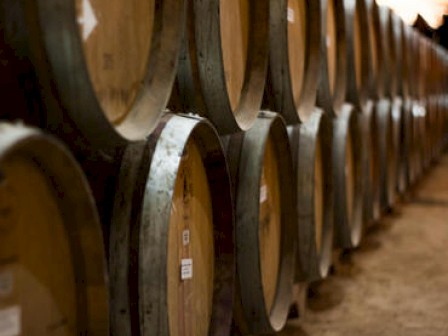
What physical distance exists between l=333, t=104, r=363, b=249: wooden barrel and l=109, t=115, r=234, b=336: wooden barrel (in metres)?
1.98

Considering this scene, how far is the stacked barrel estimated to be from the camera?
4.32 feet

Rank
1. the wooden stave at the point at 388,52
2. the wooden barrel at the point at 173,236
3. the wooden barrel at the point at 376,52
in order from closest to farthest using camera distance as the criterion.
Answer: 1. the wooden barrel at the point at 173,236
2. the wooden barrel at the point at 376,52
3. the wooden stave at the point at 388,52

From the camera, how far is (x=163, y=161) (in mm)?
1797

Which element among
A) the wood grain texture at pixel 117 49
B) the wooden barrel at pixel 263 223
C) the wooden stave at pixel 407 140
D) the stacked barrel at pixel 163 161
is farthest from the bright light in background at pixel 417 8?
the wood grain texture at pixel 117 49

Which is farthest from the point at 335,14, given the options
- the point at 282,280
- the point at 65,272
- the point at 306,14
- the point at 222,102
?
the point at 65,272

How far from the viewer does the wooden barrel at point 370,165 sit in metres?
4.97

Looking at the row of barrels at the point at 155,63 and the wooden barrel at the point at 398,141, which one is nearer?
the row of barrels at the point at 155,63

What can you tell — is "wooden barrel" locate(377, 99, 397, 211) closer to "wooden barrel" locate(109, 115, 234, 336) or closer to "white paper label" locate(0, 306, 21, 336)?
"wooden barrel" locate(109, 115, 234, 336)

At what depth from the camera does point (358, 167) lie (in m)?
4.71

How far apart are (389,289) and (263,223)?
179cm

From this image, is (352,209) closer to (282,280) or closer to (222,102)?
(282,280)

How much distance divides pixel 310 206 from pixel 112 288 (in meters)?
1.78

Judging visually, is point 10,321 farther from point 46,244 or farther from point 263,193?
point 263,193

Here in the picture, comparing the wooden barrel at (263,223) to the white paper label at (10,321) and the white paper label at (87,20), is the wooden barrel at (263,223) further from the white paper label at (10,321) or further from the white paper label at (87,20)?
the white paper label at (10,321)
